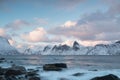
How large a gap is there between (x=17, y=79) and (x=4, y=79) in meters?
2.02

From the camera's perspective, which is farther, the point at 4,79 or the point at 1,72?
the point at 1,72

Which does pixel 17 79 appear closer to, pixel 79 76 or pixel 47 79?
pixel 47 79

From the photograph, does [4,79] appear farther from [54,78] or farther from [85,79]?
[85,79]

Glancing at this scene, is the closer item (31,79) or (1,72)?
(31,79)

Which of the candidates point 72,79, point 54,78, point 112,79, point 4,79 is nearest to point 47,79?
point 54,78

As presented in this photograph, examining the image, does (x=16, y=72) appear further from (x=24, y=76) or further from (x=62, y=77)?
(x=62, y=77)

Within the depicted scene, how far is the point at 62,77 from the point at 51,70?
760 cm

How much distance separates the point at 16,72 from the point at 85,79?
34.2 ft

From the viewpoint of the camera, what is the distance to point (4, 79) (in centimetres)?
3288

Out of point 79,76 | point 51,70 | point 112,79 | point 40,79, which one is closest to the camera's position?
point 112,79

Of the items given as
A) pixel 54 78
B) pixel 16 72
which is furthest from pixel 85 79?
pixel 16 72

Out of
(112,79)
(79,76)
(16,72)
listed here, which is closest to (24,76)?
(16,72)

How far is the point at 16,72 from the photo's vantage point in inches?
1540

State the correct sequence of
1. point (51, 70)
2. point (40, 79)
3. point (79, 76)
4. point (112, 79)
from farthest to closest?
point (51, 70) → point (79, 76) → point (40, 79) → point (112, 79)
